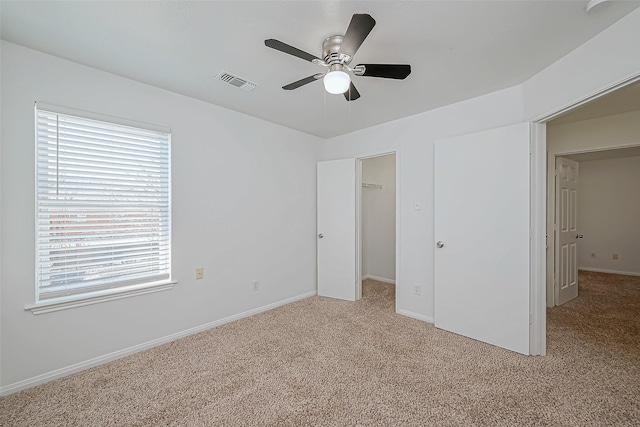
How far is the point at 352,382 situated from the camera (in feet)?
6.37

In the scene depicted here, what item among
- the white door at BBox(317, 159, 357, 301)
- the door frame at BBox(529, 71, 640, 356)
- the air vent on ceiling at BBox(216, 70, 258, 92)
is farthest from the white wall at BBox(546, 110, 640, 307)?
the air vent on ceiling at BBox(216, 70, 258, 92)

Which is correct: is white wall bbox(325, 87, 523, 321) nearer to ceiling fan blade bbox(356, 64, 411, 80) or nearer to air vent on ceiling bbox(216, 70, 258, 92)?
ceiling fan blade bbox(356, 64, 411, 80)

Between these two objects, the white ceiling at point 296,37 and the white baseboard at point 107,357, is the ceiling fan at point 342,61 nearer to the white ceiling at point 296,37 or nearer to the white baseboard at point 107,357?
the white ceiling at point 296,37

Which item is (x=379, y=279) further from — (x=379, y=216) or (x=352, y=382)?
(x=352, y=382)

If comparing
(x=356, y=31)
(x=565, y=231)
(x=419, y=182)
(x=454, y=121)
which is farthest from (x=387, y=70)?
(x=565, y=231)

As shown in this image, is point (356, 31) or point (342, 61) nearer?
point (356, 31)

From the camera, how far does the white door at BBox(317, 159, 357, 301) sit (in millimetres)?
3715

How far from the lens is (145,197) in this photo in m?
2.44

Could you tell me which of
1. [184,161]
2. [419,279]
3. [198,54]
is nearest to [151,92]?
[184,161]

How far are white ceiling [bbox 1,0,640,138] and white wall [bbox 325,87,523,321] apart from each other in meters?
0.36

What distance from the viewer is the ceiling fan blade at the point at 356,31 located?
4.10 feet

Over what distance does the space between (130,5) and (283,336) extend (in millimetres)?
2791

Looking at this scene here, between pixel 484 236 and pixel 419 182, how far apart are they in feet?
3.00

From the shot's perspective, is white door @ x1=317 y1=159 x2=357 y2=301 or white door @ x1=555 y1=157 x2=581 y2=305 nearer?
white door @ x1=555 y1=157 x2=581 y2=305
